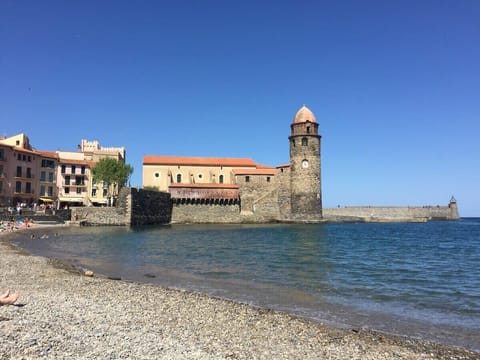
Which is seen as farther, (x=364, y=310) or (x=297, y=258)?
(x=297, y=258)

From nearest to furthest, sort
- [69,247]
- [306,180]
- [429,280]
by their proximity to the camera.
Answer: [429,280] < [69,247] < [306,180]

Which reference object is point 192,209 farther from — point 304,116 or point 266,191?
point 304,116

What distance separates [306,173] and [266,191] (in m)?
5.43

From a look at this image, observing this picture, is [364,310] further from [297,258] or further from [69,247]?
[69,247]

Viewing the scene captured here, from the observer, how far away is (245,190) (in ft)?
158

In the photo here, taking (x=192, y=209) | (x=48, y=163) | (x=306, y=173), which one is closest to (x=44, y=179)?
(x=48, y=163)

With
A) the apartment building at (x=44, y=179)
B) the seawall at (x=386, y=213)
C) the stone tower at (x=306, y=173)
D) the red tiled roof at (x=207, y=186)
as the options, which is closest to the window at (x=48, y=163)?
the apartment building at (x=44, y=179)

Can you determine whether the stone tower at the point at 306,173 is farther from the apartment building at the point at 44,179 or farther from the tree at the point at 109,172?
the apartment building at the point at 44,179

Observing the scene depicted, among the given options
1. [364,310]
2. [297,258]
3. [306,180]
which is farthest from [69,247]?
[306,180]

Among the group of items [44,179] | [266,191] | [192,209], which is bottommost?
[192,209]

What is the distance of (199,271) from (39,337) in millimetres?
8241

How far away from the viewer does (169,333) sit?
5.74 meters

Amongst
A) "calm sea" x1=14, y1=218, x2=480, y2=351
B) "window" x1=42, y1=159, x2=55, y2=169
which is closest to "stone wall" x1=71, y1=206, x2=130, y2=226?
"window" x1=42, y1=159, x2=55, y2=169

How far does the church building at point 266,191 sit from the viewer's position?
4669cm
